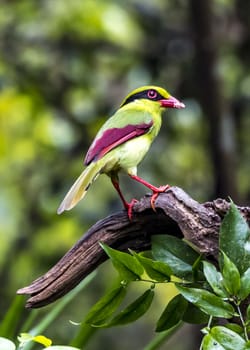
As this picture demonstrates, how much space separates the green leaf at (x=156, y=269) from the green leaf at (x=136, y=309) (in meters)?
0.08

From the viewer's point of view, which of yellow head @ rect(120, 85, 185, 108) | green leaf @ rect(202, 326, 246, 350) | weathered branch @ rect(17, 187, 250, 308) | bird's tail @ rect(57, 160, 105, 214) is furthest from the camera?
yellow head @ rect(120, 85, 185, 108)

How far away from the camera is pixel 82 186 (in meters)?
2.14

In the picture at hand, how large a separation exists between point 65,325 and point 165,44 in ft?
4.87

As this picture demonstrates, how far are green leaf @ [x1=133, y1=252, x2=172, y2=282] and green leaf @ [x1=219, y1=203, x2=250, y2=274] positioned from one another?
120 millimetres

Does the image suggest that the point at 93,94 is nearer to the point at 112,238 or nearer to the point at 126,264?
the point at 112,238

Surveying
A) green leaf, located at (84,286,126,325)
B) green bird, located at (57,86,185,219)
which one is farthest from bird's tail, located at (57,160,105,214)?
green leaf, located at (84,286,126,325)

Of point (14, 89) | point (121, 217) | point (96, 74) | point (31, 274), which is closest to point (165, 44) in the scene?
point (96, 74)

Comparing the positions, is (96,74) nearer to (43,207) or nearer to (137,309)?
(43,207)

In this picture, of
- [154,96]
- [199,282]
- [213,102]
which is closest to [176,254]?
[199,282]

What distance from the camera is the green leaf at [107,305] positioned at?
1.80 m

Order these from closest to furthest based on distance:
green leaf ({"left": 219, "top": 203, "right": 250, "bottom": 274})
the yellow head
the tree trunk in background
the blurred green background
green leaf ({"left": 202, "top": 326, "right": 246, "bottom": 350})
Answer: green leaf ({"left": 202, "top": 326, "right": 246, "bottom": 350}) → green leaf ({"left": 219, "top": 203, "right": 250, "bottom": 274}) → the yellow head → the tree trunk in background → the blurred green background

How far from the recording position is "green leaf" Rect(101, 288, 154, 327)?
1805 millimetres

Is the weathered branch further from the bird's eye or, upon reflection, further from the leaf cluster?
the bird's eye

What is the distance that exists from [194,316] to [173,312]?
0.05 m
